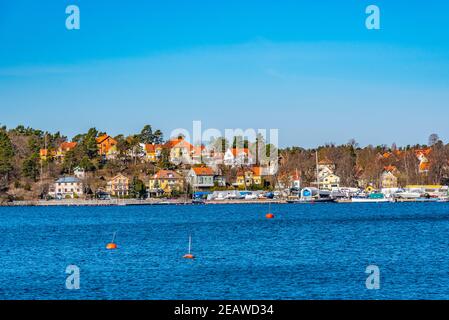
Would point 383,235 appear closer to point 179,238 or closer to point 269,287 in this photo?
point 179,238

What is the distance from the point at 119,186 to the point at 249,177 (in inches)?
974

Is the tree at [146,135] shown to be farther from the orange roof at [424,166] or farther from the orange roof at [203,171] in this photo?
the orange roof at [424,166]

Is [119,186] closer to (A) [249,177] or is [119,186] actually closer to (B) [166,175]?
(B) [166,175]

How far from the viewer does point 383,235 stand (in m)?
54.2

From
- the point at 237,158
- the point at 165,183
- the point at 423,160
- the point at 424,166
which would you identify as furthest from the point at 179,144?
the point at 423,160

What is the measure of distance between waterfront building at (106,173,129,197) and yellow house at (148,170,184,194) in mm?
4267

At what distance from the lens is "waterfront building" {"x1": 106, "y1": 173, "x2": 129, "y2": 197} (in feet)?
440

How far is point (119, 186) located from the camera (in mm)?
134500

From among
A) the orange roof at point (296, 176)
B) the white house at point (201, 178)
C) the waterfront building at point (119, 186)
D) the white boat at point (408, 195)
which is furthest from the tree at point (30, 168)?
the white boat at point (408, 195)

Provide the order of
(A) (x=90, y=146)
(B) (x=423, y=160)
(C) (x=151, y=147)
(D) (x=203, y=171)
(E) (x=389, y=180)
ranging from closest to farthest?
(D) (x=203, y=171), (A) (x=90, y=146), (E) (x=389, y=180), (C) (x=151, y=147), (B) (x=423, y=160)

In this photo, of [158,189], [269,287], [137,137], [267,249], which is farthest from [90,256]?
[137,137]

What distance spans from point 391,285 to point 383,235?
25.0m

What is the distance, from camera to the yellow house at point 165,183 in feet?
443
